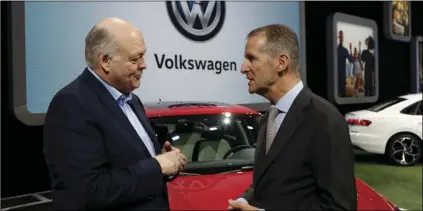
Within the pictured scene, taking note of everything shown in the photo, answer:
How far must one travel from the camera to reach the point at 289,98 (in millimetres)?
1085

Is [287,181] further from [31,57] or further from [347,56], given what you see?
[347,56]

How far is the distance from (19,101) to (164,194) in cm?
256

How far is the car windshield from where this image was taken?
2873 millimetres

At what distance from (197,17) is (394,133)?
3.15 metres

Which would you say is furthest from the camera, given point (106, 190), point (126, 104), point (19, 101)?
point (19, 101)

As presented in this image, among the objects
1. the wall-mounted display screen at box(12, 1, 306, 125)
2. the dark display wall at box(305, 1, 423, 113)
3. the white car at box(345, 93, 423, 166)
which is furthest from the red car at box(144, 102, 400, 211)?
the dark display wall at box(305, 1, 423, 113)

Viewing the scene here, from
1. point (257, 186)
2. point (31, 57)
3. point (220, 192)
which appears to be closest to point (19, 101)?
point (31, 57)

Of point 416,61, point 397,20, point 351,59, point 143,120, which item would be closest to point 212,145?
point 143,120

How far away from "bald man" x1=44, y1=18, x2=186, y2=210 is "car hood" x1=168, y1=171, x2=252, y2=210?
113 centimetres

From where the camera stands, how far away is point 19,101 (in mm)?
A: 3404

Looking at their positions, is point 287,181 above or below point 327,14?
below

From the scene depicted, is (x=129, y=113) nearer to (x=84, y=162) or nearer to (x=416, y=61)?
(x=84, y=162)

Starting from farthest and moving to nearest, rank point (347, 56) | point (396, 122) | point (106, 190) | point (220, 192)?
point (347, 56)
point (396, 122)
point (220, 192)
point (106, 190)

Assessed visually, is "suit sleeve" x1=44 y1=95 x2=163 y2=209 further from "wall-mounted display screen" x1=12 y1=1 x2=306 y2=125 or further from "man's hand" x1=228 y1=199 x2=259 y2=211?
"wall-mounted display screen" x1=12 y1=1 x2=306 y2=125
